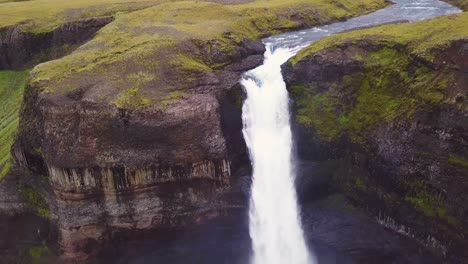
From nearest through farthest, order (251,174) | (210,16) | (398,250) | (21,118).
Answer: (398,250) → (251,174) → (21,118) → (210,16)

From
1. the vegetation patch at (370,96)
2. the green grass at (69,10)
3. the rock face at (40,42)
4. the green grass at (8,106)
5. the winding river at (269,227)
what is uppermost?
the green grass at (69,10)

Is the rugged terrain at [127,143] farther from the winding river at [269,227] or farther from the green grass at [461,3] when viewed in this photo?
the green grass at [461,3]

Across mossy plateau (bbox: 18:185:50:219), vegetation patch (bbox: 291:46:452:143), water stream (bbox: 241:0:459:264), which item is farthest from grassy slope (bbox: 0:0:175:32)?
vegetation patch (bbox: 291:46:452:143)

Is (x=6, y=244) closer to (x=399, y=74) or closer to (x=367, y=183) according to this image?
(x=367, y=183)

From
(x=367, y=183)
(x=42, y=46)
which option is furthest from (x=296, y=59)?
(x=42, y=46)

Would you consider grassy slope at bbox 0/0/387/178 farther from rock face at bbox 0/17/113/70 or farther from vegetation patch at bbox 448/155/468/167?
vegetation patch at bbox 448/155/468/167

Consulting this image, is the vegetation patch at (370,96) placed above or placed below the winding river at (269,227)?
above

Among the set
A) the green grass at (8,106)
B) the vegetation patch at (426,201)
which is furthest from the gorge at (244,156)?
the green grass at (8,106)
